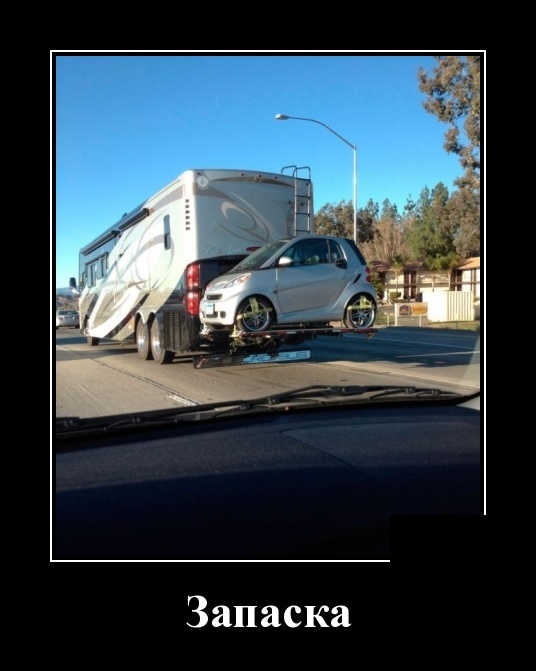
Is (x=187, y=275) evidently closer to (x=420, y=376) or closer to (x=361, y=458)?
(x=420, y=376)

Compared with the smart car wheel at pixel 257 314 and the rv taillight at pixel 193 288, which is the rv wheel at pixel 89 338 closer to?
the rv taillight at pixel 193 288

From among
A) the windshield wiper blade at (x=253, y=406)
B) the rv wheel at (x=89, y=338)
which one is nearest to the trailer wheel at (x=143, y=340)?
the rv wheel at (x=89, y=338)

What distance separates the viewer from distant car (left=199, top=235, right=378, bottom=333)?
6957mm

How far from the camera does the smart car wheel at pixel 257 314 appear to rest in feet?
23.9

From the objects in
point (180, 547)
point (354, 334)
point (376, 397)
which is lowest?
point (180, 547)

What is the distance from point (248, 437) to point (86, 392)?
309 cm

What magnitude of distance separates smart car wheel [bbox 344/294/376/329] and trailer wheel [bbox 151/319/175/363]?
9.38 feet

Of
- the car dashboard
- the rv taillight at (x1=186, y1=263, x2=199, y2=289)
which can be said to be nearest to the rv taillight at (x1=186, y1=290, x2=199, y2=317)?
the rv taillight at (x1=186, y1=263, x2=199, y2=289)

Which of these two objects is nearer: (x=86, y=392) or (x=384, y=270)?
(x=86, y=392)

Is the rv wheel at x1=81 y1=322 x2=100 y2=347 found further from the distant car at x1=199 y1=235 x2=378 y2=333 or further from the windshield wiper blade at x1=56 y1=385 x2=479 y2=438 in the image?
the windshield wiper blade at x1=56 y1=385 x2=479 y2=438

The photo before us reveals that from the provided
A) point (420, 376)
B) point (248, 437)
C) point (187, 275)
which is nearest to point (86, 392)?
point (187, 275)

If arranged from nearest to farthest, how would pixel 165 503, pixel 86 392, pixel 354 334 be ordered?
pixel 165 503
pixel 86 392
pixel 354 334

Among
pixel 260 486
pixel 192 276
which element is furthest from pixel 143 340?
pixel 260 486

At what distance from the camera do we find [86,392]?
688cm
